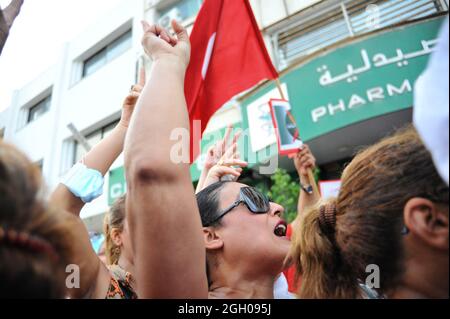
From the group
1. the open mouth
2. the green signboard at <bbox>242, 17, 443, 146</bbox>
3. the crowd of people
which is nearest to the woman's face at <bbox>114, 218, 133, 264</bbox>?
the crowd of people

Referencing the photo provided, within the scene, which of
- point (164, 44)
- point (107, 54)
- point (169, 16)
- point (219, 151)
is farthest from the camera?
point (107, 54)

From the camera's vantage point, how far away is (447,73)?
59 centimetres

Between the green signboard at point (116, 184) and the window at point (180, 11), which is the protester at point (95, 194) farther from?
the window at point (180, 11)

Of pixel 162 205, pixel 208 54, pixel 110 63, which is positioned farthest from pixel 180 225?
pixel 110 63

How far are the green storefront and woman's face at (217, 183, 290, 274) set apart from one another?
2862mm

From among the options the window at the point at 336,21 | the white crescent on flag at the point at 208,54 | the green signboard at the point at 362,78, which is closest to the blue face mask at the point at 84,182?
the white crescent on flag at the point at 208,54

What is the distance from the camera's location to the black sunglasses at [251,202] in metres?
1.61

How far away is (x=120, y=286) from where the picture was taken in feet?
4.55

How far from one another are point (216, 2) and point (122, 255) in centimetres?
198

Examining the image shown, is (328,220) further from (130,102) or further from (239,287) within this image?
(130,102)

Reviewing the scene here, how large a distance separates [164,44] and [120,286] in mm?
945

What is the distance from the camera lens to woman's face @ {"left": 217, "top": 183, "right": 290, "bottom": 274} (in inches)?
58.7

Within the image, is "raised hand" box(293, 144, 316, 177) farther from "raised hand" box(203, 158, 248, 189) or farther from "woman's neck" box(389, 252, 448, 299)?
"woman's neck" box(389, 252, 448, 299)

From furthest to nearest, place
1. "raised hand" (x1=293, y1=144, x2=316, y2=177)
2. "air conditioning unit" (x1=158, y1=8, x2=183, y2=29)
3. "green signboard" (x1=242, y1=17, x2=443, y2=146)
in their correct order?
"air conditioning unit" (x1=158, y1=8, x2=183, y2=29)
"green signboard" (x1=242, y1=17, x2=443, y2=146)
"raised hand" (x1=293, y1=144, x2=316, y2=177)
